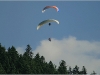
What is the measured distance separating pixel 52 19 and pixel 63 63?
4686 cm

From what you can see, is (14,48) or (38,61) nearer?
(14,48)

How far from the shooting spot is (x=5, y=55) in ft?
310

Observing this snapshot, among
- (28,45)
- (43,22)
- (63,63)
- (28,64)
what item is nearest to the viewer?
(43,22)

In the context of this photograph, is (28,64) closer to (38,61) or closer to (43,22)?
(38,61)

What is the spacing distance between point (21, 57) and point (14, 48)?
322 centimetres

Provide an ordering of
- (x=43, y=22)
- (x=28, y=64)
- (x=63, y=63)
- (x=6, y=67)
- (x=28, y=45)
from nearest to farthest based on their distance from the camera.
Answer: (x=43, y=22) → (x=6, y=67) → (x=28, y=64) → (x=63, y=63) → (x=28, y=45)

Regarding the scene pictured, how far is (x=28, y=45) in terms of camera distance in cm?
13825

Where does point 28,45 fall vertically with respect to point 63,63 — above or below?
above

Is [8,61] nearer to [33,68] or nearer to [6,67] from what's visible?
[6,67]

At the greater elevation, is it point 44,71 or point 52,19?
point 52,19

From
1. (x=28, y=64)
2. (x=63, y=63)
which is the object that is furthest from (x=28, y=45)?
(x=28, y=64)

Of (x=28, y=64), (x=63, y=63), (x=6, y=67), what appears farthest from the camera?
(x=63, y=63)

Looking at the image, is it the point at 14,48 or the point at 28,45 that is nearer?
the point at 14,48

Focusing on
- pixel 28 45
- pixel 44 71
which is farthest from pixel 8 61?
pixel 28 45
